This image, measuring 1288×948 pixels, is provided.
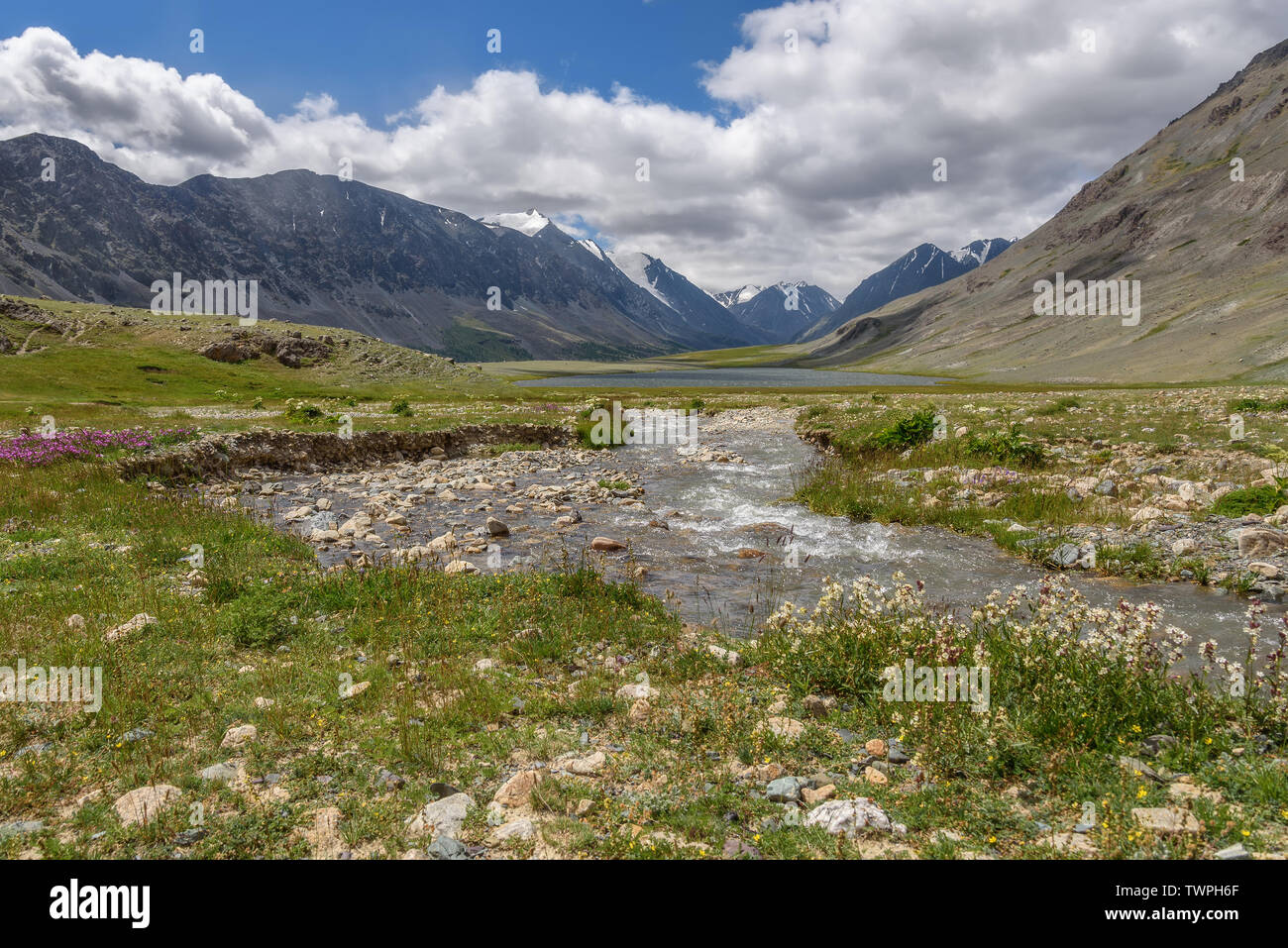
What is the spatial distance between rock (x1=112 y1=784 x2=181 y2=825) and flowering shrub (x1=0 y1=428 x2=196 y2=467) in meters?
20.3

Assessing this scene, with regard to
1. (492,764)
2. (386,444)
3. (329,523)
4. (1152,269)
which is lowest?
(492,764)

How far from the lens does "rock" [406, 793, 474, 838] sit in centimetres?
486

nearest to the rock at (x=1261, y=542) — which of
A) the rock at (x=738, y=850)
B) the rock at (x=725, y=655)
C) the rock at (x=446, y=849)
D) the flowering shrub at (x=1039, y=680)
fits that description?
the flowering shrub at (x=1039, y=680)

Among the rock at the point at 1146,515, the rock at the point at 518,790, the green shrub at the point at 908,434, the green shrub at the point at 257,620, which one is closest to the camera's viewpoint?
the rock at the point at 518,790

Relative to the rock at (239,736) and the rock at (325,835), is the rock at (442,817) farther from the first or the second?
the rock at (239,736)

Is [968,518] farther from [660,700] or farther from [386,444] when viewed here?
[386,444]

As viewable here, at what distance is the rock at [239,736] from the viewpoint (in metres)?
6.21

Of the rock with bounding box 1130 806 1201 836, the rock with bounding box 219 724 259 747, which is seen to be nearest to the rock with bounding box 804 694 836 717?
the rock with bounding box 1130 806 1201 836

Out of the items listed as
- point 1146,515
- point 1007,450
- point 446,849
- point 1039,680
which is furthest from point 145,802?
point 1007,450

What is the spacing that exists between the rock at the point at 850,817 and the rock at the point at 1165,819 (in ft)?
5.37

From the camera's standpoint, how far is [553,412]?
1922 inches

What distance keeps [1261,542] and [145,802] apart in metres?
17.3
